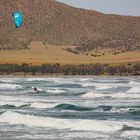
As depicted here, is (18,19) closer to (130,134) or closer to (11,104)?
(11,104)

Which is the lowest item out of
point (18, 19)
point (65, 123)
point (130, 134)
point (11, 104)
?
point (130, 134)

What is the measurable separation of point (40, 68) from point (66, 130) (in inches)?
5097

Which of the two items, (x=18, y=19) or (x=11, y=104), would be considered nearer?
(x=18, y=19)

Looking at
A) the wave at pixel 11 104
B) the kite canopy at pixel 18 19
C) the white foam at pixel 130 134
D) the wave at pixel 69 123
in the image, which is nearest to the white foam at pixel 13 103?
the wave at pixel 11 104

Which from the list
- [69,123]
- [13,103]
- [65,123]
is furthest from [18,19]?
[13,103]

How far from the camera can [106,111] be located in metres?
51.8

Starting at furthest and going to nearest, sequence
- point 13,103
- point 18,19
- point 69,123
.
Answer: point 13,103
point 18,19
point 69,123

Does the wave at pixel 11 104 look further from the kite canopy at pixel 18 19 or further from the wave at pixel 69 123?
the wave at pixel 69 123

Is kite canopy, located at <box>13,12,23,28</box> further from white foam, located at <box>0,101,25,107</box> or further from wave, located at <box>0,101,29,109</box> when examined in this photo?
white foam, located at <box>0,101,25,107</box>

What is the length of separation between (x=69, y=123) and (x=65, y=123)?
1.64 feet

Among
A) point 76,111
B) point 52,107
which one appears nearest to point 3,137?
point 76,111

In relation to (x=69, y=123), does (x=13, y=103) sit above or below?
above

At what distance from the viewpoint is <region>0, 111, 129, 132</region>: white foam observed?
39.3m

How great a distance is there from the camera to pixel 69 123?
41.3 meters
